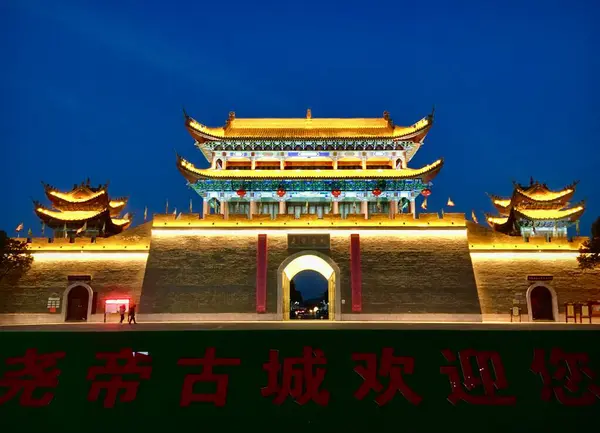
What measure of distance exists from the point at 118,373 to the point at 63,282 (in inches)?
495

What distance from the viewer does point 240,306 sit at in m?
17.2

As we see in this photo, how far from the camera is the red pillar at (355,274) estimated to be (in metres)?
17.2

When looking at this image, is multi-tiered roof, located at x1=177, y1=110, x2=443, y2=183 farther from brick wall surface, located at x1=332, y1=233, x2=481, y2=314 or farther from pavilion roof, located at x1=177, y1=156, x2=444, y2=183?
brick wall surface, located at x1=332, y1=233, x2=481, y2=314

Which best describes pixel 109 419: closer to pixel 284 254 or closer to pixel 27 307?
pixel 284 254

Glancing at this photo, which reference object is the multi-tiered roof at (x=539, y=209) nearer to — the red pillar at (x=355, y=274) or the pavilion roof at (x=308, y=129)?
the pavilion roof at (x=308, y=129)

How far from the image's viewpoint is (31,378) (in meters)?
7.23

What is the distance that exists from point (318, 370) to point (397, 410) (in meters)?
1.24

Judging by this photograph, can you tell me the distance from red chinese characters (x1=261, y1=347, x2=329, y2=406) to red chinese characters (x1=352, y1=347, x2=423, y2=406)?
54cm

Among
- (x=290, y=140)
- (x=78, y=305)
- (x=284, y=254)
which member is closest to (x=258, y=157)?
(x=290, y=140)

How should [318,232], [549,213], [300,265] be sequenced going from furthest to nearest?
[549,213]
[300,265]
[318,232]

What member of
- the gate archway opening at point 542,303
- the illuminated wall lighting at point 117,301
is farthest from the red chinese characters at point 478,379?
the illuminated wall lighting at point 117,301

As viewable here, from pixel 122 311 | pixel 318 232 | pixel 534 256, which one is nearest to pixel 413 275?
pixel 318 232

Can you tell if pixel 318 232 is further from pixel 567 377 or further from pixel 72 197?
pixel 567 377

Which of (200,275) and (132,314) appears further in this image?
(200,275)
